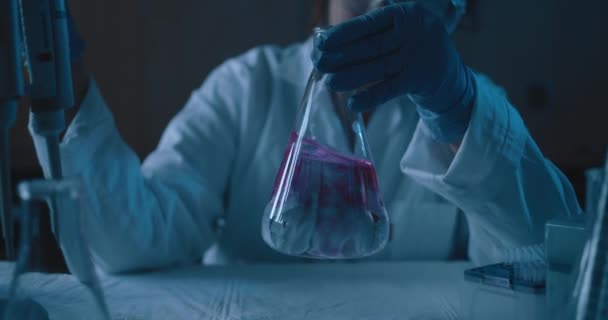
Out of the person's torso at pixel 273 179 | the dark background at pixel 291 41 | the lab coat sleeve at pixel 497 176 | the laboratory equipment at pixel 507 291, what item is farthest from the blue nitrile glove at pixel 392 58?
the dark background at pixel 291 41

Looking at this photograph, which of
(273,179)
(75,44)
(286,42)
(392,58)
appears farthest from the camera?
(286,42)

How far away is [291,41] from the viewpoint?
7.09 ft

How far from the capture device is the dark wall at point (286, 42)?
198 centimetres

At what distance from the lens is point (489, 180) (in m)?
0.72

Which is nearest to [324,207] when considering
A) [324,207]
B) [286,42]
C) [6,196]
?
[324,207]

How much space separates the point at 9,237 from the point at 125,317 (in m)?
0.14

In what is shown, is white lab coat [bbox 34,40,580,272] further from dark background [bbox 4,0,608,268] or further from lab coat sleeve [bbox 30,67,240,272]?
dark background [bbox 4,0,608,268]

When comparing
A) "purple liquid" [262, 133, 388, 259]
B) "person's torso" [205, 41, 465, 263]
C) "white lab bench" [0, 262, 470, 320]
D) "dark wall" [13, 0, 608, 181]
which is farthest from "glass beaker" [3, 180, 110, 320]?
"dark wall" [13, 0, 608, 181]

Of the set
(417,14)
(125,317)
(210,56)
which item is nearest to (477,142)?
(417,14)

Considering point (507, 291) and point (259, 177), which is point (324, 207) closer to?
point (507, 291)

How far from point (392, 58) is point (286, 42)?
5.07 ft

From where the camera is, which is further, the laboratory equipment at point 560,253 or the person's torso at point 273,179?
the person's torso at point 273,179

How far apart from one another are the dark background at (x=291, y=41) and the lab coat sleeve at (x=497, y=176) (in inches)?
A: 47.9

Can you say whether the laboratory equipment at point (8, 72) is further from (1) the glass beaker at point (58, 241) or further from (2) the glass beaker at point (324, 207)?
(2) the glass beaker at point (324, 207)
